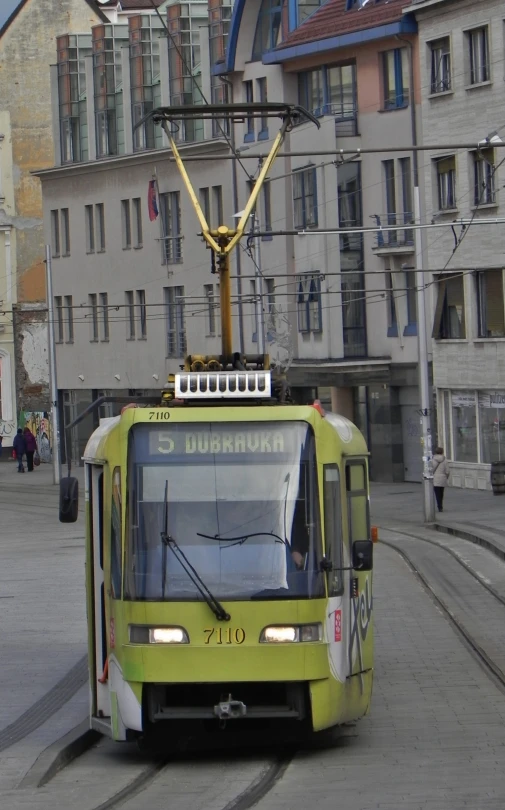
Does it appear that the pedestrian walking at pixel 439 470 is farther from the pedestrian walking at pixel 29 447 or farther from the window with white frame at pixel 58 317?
the window with white frame at pixel 58 317

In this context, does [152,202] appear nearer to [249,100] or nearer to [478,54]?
[249,100]

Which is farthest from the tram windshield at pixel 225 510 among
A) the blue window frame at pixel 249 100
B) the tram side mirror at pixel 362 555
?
the blue window frame at pixel 249 100

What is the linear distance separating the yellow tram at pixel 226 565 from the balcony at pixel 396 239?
36237 millimetres

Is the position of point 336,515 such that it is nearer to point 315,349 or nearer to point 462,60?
point 462,60

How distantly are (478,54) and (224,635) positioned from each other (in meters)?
36.2

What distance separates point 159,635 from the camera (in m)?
10.7

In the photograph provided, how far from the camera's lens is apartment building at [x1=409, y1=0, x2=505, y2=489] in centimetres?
4409

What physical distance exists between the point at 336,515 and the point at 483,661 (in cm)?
543

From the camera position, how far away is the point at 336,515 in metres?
11.2

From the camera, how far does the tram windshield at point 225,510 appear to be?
10.9 meters

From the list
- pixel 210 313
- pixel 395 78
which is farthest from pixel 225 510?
pixel 210 313

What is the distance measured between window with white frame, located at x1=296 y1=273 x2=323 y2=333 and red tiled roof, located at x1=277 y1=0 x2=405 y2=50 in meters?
7.42

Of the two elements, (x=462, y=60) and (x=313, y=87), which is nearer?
(x=462, y=60)

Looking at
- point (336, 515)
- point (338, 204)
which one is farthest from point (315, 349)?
point (336, 515)
